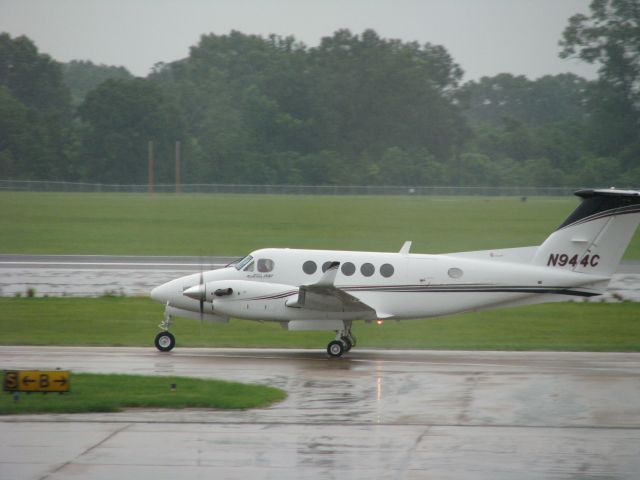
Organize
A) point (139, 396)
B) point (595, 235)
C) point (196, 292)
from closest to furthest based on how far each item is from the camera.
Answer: point (139, 396) → point (196, 292) → point (595, 235)

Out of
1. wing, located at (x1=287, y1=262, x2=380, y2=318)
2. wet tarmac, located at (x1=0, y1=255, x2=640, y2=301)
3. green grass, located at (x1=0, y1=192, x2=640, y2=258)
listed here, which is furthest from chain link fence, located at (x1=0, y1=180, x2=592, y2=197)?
wing, located at (x1=287, y1=262, x2=380, y2=318)

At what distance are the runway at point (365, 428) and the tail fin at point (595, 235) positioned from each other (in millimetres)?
2536

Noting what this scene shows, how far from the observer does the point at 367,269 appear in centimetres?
2362

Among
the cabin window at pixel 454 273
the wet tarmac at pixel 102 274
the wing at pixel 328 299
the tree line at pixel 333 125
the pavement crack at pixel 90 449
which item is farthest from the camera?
the tree line at pixel 333 125

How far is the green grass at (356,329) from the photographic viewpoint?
25.9 meters

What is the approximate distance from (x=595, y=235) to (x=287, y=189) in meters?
71.1

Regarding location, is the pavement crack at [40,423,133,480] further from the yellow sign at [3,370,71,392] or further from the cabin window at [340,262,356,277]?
the cabin window at [340,262,356,277]

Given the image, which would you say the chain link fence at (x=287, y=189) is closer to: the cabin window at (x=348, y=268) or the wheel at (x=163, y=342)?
the cabin window at (x=348, y=268)

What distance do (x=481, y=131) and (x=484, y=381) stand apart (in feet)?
324

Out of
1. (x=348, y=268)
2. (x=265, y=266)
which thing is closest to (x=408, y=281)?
(x=348, y=268)

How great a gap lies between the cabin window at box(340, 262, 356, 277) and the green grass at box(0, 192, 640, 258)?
79.5ft

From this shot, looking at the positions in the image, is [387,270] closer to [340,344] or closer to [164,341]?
[340,344]

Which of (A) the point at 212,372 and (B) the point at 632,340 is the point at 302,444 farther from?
(B) the point at 632,340

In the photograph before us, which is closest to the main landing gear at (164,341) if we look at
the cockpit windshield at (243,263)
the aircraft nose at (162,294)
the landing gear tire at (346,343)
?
the aircraft nose at (162,294)
